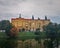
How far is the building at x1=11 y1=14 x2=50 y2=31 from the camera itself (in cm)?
217

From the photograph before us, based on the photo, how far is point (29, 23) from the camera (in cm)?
221

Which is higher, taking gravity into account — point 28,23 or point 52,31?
point 28,23

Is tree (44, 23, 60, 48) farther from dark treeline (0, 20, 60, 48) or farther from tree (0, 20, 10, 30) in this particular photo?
tree (0, 20, 10, 30)

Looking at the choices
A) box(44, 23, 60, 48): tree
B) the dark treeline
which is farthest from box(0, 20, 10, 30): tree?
box(44, 23, 60, 48): tree

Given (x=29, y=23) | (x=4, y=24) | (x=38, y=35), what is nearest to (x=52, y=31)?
(x=38, y=35)

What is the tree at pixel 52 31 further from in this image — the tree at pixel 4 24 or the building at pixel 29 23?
the tree at pixel 4 24

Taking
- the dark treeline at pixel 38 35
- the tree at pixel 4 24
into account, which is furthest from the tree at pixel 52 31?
the tree at pixel 4 24

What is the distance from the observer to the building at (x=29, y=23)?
2.17 metres

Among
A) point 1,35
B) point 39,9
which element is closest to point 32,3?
point 39,9

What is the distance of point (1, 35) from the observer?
2145mm

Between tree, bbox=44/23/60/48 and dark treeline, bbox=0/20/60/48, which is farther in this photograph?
tree, bbox=44/23/60/48

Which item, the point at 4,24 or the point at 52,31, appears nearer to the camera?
the point at 4,24

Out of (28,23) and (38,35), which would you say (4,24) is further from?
(38,35)

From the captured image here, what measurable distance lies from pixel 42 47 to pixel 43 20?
0.42m
